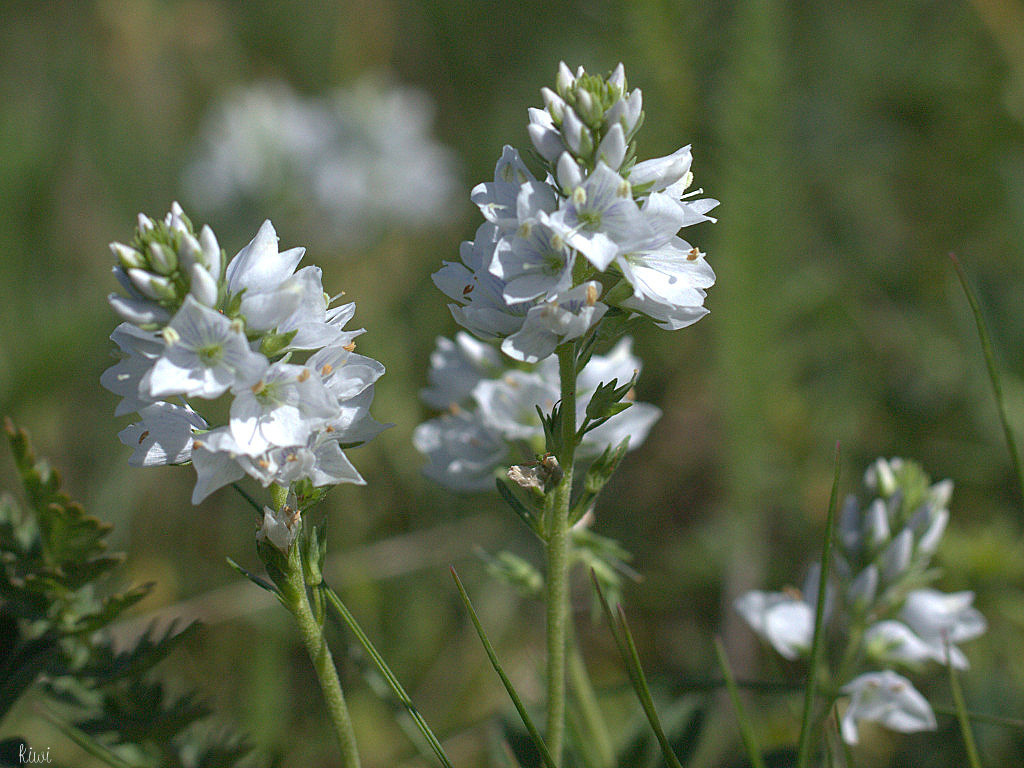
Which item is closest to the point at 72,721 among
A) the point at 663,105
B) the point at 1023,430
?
the point at 663,105

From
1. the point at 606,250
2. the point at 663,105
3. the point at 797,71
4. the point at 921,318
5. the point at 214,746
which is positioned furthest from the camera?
the point at 797,71

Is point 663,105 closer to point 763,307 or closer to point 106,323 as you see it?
point 763,307

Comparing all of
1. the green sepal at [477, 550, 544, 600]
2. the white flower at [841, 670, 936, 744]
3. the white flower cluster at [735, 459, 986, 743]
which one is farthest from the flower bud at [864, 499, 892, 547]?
the green sepal at [477, 550, 544, 600]

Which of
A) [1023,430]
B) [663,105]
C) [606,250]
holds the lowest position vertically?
[1023,430]

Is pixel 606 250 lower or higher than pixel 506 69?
lower

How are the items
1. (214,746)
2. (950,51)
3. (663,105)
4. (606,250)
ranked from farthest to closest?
1. (950,51)
2. (663,105)
3. (214,746)
4. (606,250)

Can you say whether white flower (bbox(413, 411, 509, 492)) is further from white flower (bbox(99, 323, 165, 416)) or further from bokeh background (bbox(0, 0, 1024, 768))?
white flower (bbox(99, 323, 165, 416))

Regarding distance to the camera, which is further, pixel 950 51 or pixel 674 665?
pixel 950 51

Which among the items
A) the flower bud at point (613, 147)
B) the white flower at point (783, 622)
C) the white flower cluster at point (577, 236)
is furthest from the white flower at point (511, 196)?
the white flower at point (783, 622)

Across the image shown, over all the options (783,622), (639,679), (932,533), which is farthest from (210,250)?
(932,533)
